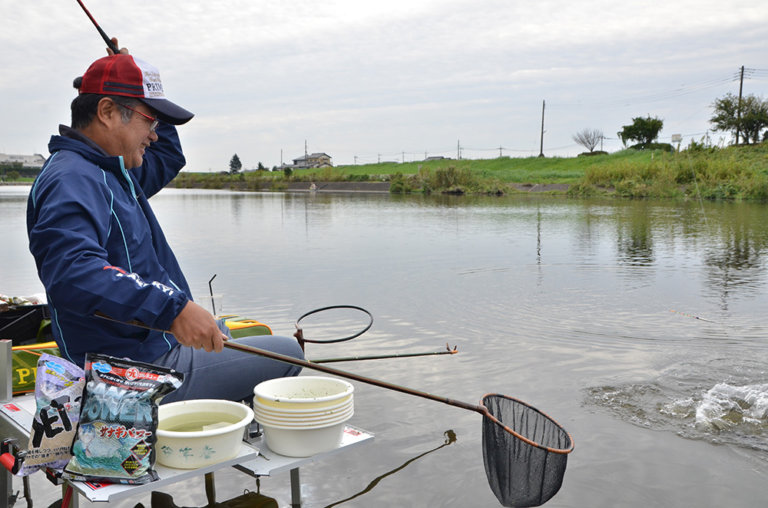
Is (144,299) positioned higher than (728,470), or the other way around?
(144,299)

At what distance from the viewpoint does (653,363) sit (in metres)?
5.68

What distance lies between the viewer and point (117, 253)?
8.36 feet

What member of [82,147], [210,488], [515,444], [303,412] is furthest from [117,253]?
[515,444]

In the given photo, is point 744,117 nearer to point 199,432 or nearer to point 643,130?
point 643,130

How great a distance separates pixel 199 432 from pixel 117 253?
71 cm

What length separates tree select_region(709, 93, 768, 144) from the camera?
53.3 metres

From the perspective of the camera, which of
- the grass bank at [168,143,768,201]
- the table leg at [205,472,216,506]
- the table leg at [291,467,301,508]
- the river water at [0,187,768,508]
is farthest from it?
the grass bank at [168,143,768,201]

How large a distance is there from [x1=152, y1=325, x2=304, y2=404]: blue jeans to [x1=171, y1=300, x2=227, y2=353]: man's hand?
1.14 feet

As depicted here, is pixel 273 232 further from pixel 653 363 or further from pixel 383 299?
pixel 653 363

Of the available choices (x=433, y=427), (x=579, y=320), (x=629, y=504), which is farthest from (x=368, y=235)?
(x=629, y=504)

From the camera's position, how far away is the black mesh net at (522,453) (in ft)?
8.92

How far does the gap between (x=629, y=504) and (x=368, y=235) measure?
13.7m

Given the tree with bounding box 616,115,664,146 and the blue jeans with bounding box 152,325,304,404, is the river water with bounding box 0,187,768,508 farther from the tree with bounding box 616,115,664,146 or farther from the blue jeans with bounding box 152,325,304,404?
the tree with bounding box 616,115,664,146

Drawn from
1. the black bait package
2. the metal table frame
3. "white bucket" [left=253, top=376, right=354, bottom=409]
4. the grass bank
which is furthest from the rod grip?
the grass bank
